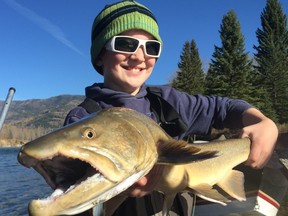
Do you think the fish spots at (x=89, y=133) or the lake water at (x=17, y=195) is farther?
the lake water at (x=17, y=195)

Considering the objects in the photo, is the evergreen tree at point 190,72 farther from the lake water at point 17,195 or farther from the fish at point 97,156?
the fish at point 97,156

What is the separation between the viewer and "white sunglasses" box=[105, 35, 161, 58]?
10.7ft

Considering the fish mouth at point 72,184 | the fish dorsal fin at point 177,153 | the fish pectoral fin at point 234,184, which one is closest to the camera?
the fish mouth at point 72,184

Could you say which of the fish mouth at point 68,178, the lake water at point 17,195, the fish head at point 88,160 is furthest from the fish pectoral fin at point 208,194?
the lake water at point 17,195

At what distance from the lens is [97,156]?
1854 millimetres

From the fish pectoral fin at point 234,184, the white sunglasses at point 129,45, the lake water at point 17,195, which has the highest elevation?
the white sunglasses at point 129,45

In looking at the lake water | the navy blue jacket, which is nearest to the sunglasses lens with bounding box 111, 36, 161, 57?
the navy blue jacket

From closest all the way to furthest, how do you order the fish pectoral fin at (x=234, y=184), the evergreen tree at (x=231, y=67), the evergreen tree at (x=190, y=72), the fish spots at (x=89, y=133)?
the fish spots at (x=89, y=133)
the fish pectoral fin at (x=234, y=184)
the evergreen tree at (x=231, y=67)
the evergreen tree at (x=190, y=72)

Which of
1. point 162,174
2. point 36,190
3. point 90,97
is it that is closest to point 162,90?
point 90,97

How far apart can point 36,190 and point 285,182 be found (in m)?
17.1

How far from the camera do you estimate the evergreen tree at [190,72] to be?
2078 inches

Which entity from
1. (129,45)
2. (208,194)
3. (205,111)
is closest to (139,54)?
(129,45)

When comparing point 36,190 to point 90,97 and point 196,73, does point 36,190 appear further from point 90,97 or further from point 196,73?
point 196,73

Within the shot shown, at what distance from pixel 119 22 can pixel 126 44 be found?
235 mm
